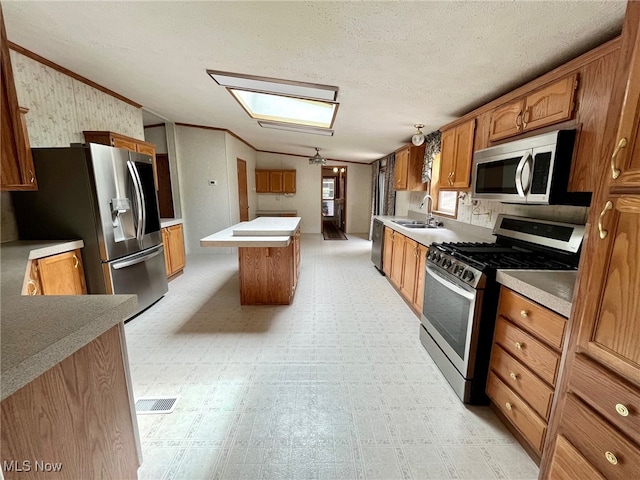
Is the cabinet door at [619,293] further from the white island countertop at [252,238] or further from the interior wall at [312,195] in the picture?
the interior wall at [312,195]

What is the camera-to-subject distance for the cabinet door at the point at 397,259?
3325mm

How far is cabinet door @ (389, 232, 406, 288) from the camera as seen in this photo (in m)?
3.33

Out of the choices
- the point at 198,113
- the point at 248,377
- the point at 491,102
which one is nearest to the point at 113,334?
the point at 248,377

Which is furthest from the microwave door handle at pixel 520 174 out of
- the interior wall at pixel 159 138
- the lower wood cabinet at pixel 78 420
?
the interior wall at pixel 159 138

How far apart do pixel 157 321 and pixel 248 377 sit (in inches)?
55.7

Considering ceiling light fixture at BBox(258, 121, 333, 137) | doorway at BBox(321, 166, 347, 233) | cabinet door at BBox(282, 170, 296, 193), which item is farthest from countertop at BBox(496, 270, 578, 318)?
doorway at BBox(321, 166, 347, 233)

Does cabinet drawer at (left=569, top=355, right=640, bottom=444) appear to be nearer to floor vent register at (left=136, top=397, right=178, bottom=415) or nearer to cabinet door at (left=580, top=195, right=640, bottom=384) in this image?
cabinet door at (left=580, top=195, right=640, bottom=384)

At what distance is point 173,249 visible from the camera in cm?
389

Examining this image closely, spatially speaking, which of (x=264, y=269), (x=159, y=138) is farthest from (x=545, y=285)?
(x=159, y=138)

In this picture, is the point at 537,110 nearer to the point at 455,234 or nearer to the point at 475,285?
the point at 475,285

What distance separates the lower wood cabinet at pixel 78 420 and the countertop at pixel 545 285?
1825 millimetres

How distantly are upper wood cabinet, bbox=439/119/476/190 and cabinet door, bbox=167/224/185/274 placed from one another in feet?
12.1

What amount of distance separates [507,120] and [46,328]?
9.03 ft

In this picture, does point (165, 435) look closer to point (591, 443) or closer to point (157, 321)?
point (157, 321)
